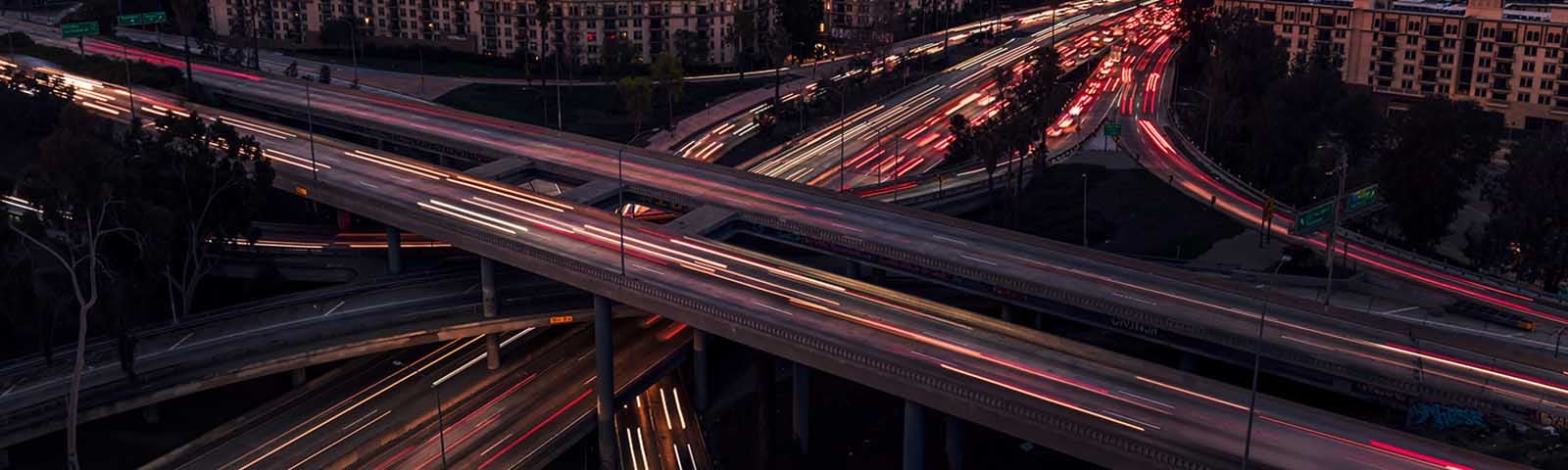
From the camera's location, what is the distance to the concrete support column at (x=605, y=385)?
269 feet

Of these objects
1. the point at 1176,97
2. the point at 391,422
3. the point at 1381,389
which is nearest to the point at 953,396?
the point at 1381,389

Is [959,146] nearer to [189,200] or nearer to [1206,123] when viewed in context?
[1206,123]

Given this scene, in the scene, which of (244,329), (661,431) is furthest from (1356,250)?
(244,329)

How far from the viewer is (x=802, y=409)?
8375cm

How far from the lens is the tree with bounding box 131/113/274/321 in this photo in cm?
9212

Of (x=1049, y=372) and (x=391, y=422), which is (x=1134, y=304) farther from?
(x=391, y=422)

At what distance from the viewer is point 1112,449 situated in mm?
58594

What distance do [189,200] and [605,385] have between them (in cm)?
3675

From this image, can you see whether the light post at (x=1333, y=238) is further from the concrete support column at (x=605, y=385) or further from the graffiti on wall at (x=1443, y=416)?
the concrete support column at (x=605, y=385)

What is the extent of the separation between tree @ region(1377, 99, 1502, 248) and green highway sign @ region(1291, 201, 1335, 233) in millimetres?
27779

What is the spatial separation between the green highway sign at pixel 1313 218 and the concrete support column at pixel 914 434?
38.8 metres

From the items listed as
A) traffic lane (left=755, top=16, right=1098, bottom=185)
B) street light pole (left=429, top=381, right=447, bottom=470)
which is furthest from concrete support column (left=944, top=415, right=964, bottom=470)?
traffic lane (left=755, top=16, right=1098, bottom=185)

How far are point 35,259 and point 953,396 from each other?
84.9 meters

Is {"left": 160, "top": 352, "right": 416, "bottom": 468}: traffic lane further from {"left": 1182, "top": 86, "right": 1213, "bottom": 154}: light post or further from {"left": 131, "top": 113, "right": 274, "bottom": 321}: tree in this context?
{"left": 1182, "top": 86, "right": 1213, "bottom": 154}: light post
